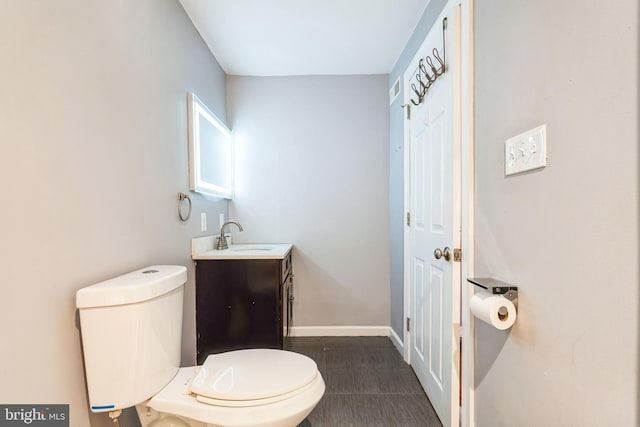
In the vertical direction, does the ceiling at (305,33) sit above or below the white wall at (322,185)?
above

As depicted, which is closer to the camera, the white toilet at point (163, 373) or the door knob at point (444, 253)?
the white toilet at point (163, 373)

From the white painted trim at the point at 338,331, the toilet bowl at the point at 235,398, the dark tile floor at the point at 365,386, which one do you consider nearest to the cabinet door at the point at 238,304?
the dark tile floor at the point at 365,386

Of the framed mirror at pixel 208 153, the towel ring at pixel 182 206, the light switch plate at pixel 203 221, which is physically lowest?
the light switch plate at pixel 203 221

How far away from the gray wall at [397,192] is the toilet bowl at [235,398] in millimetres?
1356

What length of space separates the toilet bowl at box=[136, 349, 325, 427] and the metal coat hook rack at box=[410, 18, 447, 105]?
4.86ft

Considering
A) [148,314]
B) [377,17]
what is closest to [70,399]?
[148,314]

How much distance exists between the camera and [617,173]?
586mm

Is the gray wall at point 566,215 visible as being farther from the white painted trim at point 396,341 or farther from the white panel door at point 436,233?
the white painted trim at point 396,341

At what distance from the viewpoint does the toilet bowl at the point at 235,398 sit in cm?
97

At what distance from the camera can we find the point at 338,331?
2.62m

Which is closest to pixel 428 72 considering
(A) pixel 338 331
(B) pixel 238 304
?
(B) pixel 238 304

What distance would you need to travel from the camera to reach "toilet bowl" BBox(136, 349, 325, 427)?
0.97m

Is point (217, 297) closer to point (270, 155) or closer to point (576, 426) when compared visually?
point (270, 155)

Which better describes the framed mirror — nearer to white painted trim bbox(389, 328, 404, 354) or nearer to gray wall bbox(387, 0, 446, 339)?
gray wall bbox(387, 0, 446, 339)
